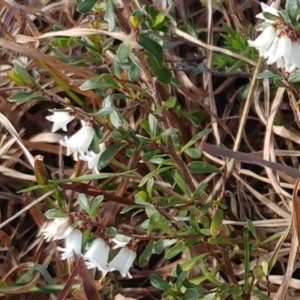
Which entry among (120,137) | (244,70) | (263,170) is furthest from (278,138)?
(120,137)

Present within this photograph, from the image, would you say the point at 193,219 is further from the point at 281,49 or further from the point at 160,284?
the point at 281,49

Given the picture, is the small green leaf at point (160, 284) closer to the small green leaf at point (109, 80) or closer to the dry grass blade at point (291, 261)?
the dry grass blade at point (291, 261)

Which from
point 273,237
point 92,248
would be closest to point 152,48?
point 92,248

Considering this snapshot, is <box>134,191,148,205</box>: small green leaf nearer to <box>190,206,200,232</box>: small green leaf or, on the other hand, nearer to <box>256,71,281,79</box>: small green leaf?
<box>190,206,200,232</box>: small green leaf

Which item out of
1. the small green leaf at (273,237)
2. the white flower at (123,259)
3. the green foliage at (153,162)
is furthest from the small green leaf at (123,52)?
the small green leaf at (273,237)

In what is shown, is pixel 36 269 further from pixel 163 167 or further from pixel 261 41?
pixel 261 41
